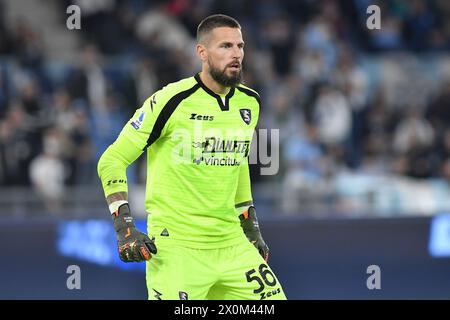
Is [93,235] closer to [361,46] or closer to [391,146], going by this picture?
[391,146]

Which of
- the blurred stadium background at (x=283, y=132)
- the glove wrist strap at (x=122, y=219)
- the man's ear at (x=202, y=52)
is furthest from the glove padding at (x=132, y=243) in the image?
the blurred stadium background at (x=283, y=132)

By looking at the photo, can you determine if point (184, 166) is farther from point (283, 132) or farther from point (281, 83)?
point (281, 83)

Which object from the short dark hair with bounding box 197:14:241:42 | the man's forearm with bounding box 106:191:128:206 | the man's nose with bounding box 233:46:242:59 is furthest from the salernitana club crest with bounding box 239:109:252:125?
the man's forearm with bounding box 106:191:128:206

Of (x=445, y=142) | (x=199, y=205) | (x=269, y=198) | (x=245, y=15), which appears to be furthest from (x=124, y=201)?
(x=245, y=15)

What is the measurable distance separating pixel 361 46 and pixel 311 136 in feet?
10.8

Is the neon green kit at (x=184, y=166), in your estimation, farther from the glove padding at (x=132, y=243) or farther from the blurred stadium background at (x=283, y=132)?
the blurred stadium background at (x=283, y=132)

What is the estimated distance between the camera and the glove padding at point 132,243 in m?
7.04

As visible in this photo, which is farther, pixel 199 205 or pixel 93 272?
pixel 93 272

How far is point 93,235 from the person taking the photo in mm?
11844

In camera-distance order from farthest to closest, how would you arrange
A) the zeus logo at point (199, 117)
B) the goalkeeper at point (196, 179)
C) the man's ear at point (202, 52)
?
1. the man's ear at point (202, 52)
2. the zeus logo at point (199, 117)
3. the goalkeeper at point (196, 179)

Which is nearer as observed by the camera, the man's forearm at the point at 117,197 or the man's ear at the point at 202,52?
the man's forearm at the point at 117,197

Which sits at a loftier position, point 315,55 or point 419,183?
point 315,55

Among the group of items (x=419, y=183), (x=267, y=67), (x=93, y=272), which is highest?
(x=267, y=67)

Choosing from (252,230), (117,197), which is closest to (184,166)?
(117,197)
